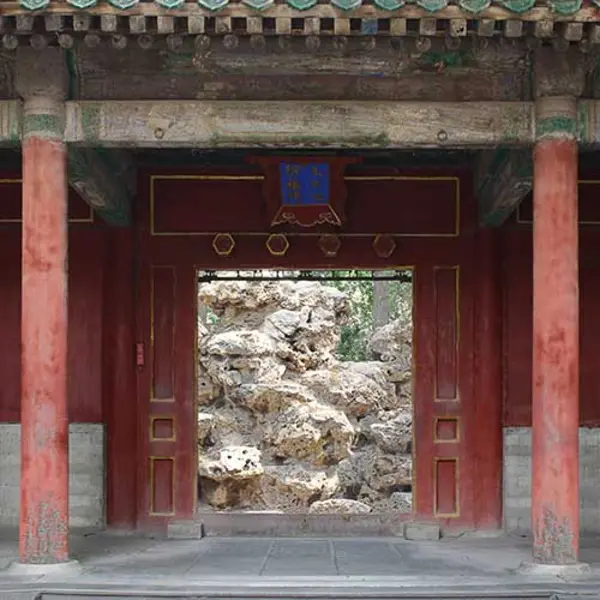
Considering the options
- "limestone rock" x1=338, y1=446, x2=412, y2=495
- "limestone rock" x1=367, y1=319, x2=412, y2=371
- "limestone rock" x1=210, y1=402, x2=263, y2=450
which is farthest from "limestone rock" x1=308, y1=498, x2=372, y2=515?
"limestone rock" x1=367, y1=319, x2=412, y2=371

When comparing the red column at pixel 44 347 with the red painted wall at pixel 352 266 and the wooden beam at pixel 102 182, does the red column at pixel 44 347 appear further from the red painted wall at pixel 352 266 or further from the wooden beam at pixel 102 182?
the red painted wall at pixel 352 266

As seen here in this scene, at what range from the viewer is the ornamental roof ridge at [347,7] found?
251 inches

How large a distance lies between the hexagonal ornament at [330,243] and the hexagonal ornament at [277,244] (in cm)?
32

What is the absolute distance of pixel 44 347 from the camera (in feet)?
23.2

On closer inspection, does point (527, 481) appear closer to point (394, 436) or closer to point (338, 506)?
point (338, 506)

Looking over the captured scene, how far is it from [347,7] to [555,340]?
2593mm

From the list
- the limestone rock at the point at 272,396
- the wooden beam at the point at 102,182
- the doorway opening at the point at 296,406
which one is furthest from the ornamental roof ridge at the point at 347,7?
the limestone rock at the point at 272,396

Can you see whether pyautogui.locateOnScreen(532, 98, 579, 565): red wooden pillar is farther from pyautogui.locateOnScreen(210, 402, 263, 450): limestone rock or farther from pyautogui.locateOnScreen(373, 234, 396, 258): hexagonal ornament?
pyautogui.locateOnScreen(210, 402, 263, 450): limestone rock

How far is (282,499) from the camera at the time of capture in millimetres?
16750

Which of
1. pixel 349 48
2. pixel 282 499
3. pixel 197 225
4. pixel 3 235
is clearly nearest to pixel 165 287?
pixel 197 225

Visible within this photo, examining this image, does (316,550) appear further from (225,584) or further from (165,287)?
(165,287)

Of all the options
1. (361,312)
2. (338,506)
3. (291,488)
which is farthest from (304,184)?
(361,312)

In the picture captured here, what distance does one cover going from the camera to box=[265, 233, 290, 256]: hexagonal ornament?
9.63 metres

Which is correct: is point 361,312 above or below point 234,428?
above
